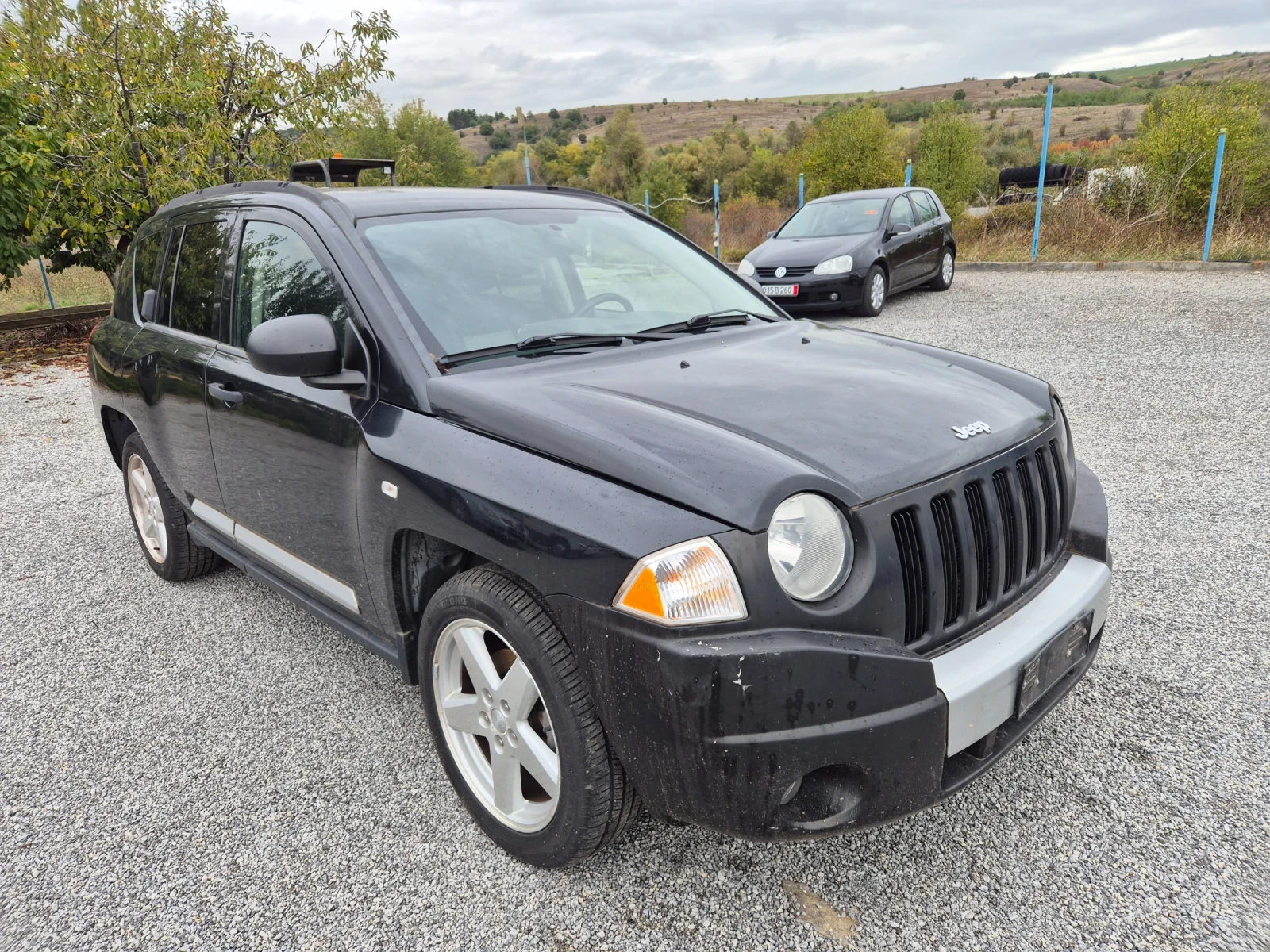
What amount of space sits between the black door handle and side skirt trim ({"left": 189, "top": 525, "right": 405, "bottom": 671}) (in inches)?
25.5

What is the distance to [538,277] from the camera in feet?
9.66

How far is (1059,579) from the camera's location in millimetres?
2359

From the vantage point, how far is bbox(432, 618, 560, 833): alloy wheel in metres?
2.15

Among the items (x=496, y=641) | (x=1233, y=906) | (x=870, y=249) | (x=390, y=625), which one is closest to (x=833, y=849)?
(x=1233, y=906)

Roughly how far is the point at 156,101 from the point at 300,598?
10.9 m

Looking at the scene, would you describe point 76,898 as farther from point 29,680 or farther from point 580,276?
point 580,276

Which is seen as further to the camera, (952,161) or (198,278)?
(952,161)

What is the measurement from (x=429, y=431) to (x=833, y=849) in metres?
1.57

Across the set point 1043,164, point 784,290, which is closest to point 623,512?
point 784,290

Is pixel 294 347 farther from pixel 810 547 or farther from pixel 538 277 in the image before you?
pixel 810 547

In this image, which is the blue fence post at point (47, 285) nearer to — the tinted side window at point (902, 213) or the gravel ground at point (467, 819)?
the tinted side window at point (902, 213)

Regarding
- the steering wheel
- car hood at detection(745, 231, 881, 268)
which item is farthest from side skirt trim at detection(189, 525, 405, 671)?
car hood at detection(745, 231, 881, 268)

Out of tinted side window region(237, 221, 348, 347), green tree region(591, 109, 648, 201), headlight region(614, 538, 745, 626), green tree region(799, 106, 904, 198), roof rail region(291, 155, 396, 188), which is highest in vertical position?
green tree region(591, 109, 648, 201)

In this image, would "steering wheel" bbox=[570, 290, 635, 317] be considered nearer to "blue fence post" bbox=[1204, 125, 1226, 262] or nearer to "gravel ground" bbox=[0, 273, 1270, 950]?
"gravel ground" bbox=[0, 273, 1270, 950]
